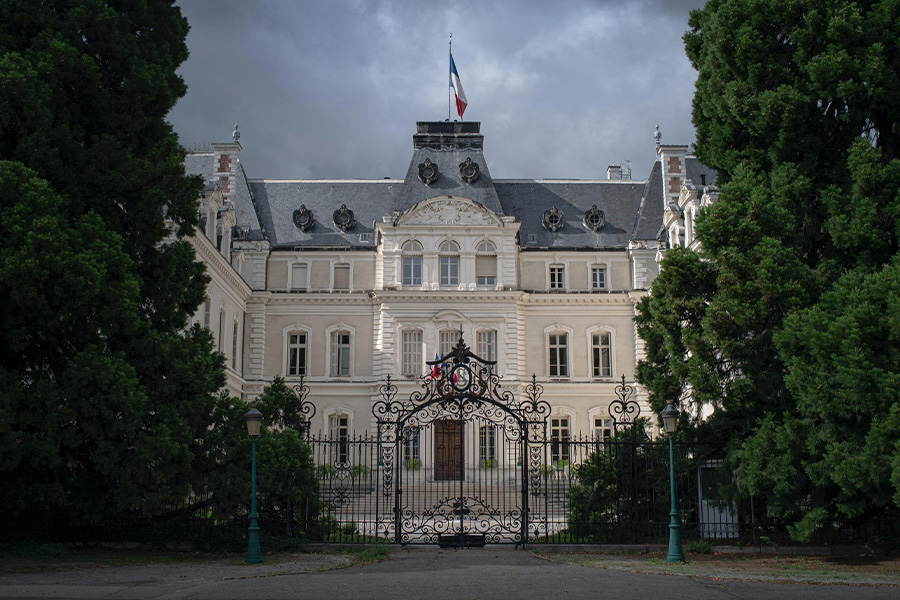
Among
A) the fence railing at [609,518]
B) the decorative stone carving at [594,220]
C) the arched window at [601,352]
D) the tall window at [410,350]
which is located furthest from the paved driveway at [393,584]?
A: the decorative stone carving at [594,220]

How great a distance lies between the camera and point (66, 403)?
15078 millimetres

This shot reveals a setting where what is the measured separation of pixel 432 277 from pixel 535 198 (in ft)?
22.5

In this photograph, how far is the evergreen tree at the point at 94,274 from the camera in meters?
14.6

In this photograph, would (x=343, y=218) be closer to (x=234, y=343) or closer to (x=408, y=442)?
(x=234, y=343)

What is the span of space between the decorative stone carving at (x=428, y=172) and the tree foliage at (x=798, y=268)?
70.2ft

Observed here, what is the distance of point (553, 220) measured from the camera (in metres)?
39.7

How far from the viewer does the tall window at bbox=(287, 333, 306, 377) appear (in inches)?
1510

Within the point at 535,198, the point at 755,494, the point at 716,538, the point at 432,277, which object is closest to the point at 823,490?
the point at 755,494

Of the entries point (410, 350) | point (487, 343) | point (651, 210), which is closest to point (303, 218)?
point (410, 350)

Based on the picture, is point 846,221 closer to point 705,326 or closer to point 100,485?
point 705,326

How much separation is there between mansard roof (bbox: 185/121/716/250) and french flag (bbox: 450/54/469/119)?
0.99 m

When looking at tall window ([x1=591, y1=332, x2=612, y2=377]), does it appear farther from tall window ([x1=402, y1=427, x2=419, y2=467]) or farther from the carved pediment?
tall window ([x1=402, y1=427, x2=419, y2=467])

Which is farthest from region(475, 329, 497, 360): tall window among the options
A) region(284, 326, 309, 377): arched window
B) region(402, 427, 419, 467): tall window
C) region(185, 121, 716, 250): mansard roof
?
region(284, 326, 309, 377): arched window

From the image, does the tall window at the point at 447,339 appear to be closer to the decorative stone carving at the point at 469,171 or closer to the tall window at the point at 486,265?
the tall window at the point at 486,265
